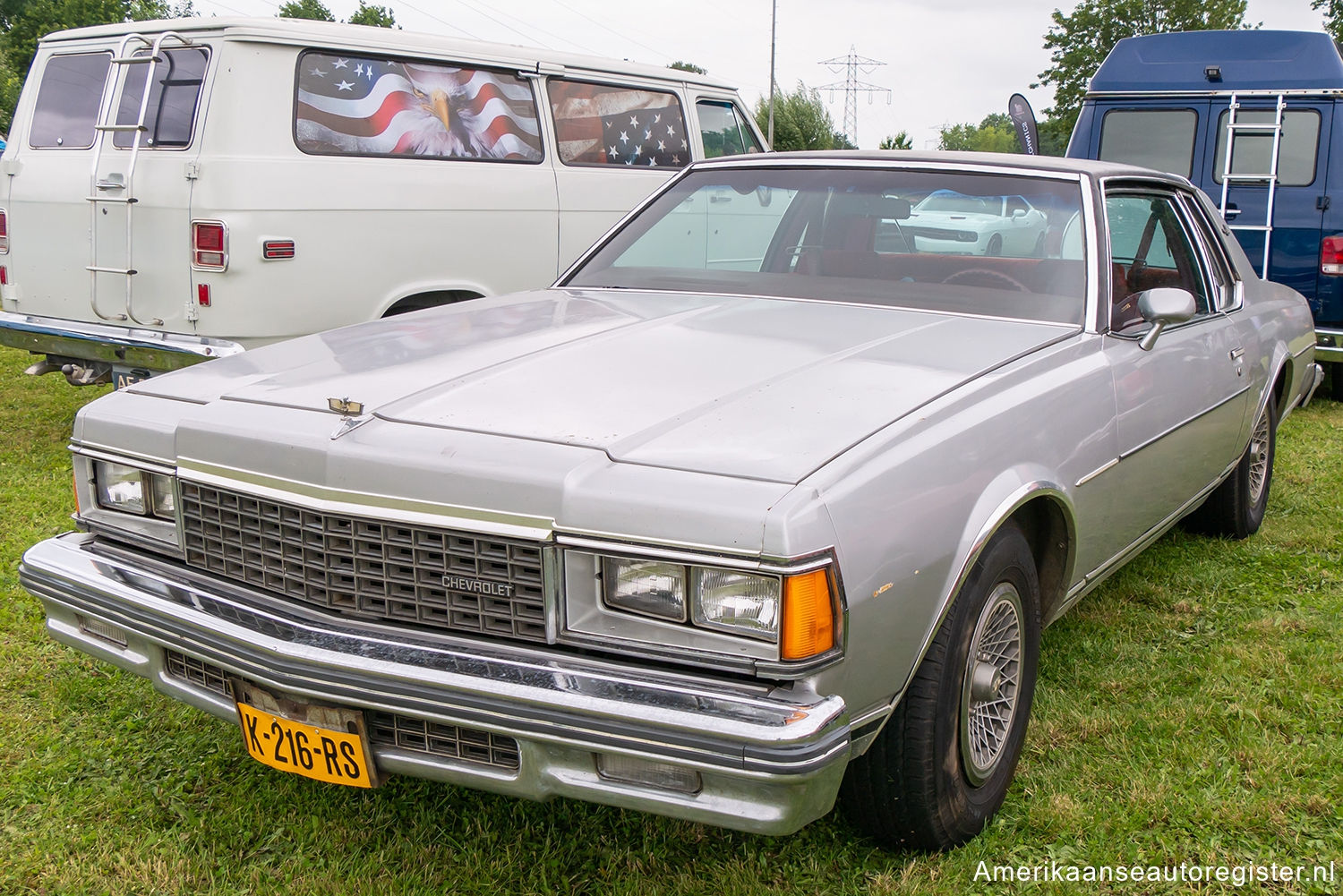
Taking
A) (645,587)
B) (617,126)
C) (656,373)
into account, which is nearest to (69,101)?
(617,126)

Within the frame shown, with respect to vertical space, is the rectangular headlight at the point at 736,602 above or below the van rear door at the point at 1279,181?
below

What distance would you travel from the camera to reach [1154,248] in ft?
14.0

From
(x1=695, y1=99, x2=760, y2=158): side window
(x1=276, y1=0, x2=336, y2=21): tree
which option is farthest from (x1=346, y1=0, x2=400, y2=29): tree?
(x1=695, y1=99, x2=760, y2=158): side window

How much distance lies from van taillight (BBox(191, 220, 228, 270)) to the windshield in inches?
86.5

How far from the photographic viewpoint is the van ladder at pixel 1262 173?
26.5 ft

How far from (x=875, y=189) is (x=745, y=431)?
175cm

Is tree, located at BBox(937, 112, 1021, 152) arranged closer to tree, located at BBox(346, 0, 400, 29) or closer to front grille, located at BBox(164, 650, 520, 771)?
tree, located at BBox(346, 0, 400, 29)

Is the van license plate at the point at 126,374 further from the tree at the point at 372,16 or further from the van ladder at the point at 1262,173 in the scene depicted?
the tree at the point at 372,16

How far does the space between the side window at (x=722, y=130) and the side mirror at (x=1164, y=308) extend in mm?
5031

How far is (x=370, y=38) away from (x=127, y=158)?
1352mm

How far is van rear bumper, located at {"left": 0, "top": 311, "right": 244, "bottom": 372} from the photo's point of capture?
5465 mm

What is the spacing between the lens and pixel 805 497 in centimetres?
198

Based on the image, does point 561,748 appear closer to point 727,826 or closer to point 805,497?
point 727,826

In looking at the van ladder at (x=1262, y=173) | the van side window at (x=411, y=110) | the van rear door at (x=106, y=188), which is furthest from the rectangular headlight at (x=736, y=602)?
the van ladder at (x=1262, y=173)
